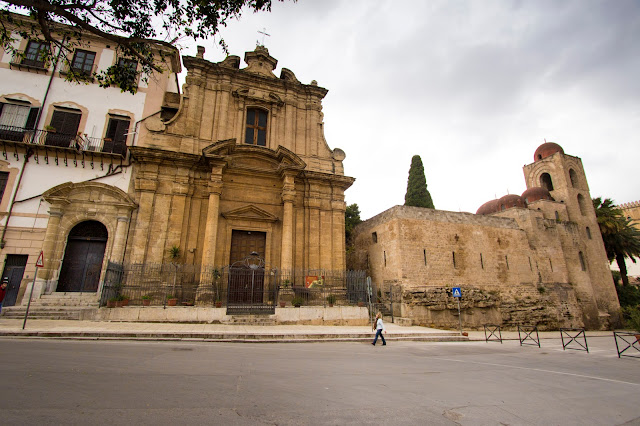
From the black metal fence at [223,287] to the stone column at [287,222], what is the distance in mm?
627

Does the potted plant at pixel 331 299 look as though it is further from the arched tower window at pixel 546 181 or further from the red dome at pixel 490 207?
the arched tower window at pixel 546 181

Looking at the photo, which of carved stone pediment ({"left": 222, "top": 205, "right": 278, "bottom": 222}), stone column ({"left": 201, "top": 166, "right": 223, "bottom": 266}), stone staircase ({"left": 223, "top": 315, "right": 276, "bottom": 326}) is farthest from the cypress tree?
stone staircase ({"left": 223, "top": 315, "right": 276, "bottom": 326})

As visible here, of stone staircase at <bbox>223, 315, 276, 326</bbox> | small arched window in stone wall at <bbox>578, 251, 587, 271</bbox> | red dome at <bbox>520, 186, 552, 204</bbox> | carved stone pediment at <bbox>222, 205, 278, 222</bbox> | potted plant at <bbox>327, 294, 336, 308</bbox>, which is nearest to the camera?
stone staircase at <bbox>223, 315, 276, 326</bbox>

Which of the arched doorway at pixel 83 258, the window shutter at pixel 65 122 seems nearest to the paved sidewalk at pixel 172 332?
the arched doorway at pixel 83 258

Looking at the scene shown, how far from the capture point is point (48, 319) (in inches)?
429

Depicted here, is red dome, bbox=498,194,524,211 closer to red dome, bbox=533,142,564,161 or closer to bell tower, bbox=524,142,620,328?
bell tower, bbox=524,142,620,328

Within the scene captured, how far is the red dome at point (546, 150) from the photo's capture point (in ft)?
112

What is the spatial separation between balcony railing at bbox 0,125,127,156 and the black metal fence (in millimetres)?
6248

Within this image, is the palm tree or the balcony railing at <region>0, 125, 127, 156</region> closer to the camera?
the balcony railing at <region>0, 125, 127, 156</region>

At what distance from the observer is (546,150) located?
34.8m

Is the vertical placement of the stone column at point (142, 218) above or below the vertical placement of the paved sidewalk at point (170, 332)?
above

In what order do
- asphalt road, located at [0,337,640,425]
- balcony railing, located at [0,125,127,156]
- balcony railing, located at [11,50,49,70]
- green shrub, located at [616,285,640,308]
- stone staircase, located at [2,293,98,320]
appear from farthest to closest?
green shrub, located at [616,285,640,308]
balcony railing, located at [11,50,49,70]
balcony railing, located at [0,125,127,156]
stone staircase, located at [2,293,98,320]
asphalt road, located at [0,337,640,425]

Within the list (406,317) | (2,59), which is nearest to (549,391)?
(406,317)

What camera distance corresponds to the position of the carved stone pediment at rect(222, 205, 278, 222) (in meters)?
15.5
